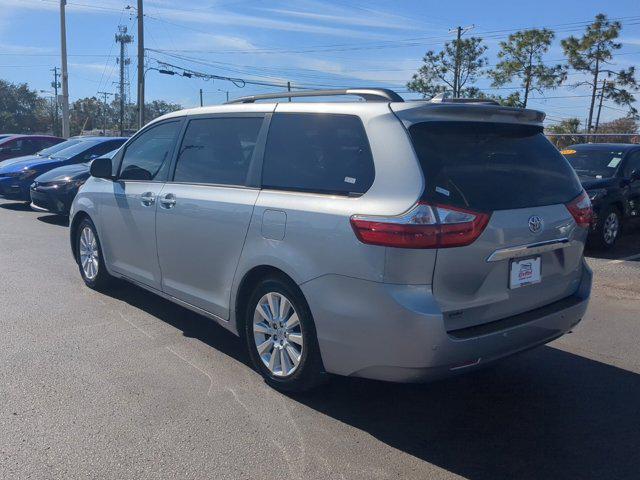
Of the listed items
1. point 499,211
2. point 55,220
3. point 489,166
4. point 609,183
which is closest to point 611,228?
point 609,183

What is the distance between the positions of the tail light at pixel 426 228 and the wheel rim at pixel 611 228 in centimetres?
697

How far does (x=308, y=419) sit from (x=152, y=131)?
3.12 metres

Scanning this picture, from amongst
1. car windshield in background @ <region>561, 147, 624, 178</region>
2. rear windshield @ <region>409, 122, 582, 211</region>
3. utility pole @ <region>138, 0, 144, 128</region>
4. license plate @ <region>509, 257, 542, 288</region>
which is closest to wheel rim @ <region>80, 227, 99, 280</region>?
rear windshield @ <region>409, 122, 582, 211</region>

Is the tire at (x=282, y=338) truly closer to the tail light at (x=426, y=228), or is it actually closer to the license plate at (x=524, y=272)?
the tail light at (x=426, y=228)

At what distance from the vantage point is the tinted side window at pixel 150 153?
5.28 meters

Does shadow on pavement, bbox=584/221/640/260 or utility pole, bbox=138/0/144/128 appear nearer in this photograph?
shadow on pavement, bbox=584/221/640/260

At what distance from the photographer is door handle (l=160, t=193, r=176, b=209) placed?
4.90 m

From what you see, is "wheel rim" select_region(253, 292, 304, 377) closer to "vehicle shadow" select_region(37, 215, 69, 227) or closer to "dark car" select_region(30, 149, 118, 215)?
"dark car" select_region(30, 149, 118, 215)

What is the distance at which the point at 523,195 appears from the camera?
373 centimetres

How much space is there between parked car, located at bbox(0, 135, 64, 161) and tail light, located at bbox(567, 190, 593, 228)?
16284 millimetres

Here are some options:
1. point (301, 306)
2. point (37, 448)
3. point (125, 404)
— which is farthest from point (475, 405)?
point (37, 448)

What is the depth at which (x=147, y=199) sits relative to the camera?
5.24 meters

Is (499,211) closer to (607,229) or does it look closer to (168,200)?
(168,200)

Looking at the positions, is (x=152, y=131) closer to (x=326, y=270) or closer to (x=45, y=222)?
(x=326, y=270)
